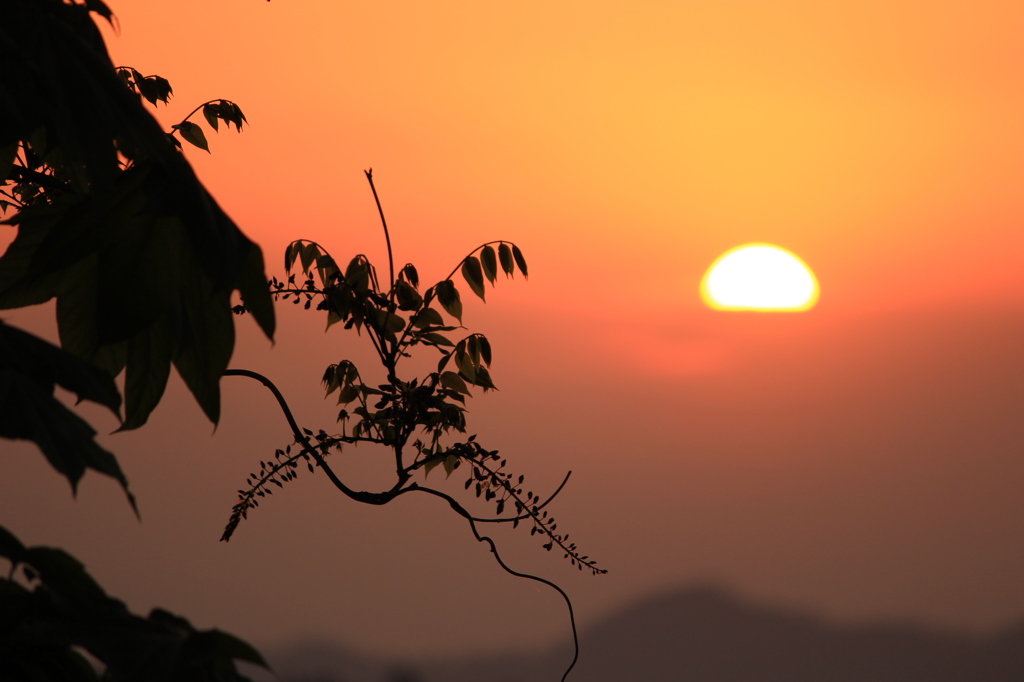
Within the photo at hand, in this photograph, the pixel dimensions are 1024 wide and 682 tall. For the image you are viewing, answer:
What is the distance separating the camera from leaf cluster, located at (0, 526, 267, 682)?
1.00m

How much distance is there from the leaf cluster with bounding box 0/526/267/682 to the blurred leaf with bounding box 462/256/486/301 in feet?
7.17

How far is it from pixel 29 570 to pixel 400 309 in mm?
1964

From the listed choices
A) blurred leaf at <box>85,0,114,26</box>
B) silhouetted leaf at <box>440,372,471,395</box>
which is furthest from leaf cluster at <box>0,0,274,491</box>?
silhouetted leaf at <box>440,372,471,395</box>

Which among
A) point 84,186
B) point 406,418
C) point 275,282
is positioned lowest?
point 84,186

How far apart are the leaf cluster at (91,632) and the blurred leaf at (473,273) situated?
7.17 ft

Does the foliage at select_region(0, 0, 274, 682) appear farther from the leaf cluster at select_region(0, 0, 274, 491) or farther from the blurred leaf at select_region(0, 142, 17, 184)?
the blurred leaf at select_region(0, 142, 17, 184)

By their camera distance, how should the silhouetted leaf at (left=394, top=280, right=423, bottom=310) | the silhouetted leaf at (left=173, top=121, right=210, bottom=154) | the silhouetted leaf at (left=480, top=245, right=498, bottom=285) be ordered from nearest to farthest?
the silhouetted leaf at (left=394, top=280, right=423, bottom=310)
the silhouetted leaf at (left=480, top=245, right=498, bottom=285)
the silhouetted leaf at (left=173, top=121, right=210, bottom=154)

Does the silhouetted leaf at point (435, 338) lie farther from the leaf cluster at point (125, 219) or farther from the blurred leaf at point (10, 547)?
the blurred leaf at point (10, 547)

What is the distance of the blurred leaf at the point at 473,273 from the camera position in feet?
10.5

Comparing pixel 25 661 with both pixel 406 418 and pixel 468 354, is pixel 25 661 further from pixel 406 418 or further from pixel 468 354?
pixel 468 354

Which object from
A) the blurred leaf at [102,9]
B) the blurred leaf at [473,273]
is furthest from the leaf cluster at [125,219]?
the blurred leaf at [473,273]

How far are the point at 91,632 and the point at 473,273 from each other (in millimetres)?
2310

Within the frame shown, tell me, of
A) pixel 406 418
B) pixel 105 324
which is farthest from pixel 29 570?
pixel 406 418

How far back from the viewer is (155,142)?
1294mm
